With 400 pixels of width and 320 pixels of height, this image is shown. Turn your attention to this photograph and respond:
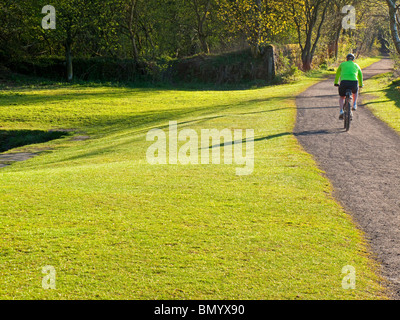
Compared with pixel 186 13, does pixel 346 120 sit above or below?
below

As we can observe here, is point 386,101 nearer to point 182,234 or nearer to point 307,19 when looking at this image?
point 182,234

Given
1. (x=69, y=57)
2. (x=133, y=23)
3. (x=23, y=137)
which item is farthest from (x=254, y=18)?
(x=23, y=137)

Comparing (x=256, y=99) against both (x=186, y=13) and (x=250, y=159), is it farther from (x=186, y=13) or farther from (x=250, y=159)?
(x=186, y=13)

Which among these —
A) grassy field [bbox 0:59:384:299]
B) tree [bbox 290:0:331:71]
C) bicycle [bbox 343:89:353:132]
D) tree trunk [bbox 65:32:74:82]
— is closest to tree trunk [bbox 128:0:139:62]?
tree trunk [bbox 65:32:74:82]

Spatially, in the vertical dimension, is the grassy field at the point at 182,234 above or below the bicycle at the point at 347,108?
below

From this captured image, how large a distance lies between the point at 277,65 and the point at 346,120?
28.9 meters

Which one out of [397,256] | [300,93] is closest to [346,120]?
[397,256]

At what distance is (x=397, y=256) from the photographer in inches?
239

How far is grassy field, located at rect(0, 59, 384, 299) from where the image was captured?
504cm

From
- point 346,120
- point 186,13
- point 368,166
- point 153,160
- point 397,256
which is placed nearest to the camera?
point 397,256

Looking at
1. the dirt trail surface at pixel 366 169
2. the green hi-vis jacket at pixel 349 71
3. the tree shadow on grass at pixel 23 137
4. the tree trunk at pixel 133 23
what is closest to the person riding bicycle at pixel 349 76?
the green hi-vis jacket at pixel 349 71

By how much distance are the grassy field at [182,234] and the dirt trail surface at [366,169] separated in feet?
0.96

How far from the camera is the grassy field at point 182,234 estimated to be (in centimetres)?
504

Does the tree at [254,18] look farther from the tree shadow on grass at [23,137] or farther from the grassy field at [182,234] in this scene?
the grassy field at [182,234]
